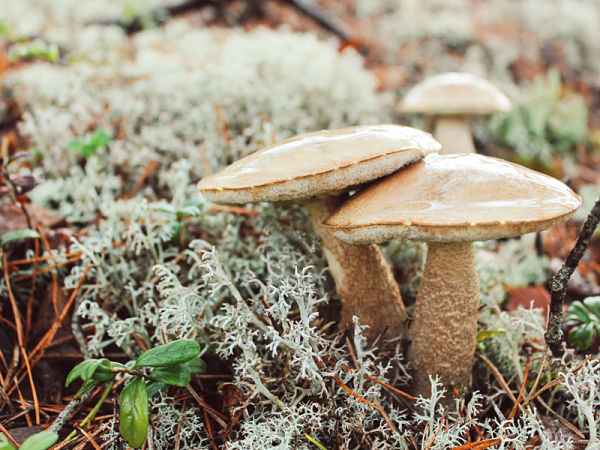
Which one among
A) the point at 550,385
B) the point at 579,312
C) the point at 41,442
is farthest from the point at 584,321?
the point at 41,442

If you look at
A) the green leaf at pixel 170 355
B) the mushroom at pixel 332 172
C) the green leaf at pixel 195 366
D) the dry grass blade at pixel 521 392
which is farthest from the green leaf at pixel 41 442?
the dry grass blade at pixel 521 392

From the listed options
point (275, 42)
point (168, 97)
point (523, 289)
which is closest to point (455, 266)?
point (523, 289)

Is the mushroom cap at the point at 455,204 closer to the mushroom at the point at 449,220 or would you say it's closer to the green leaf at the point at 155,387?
the mushroom at the point at 449,220

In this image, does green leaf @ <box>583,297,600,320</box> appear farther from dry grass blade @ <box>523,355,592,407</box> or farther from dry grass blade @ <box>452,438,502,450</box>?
dry grass blade @ <box>452,438,502,450</box>

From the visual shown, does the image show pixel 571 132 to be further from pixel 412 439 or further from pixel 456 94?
pixel 412 439

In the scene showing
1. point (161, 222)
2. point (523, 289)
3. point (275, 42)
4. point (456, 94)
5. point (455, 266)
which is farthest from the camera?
point (275, 42)

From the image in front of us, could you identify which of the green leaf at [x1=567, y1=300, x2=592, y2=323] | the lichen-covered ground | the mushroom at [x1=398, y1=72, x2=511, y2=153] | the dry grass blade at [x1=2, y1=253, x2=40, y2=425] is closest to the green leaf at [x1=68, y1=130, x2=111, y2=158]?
the lichen-covered ground
